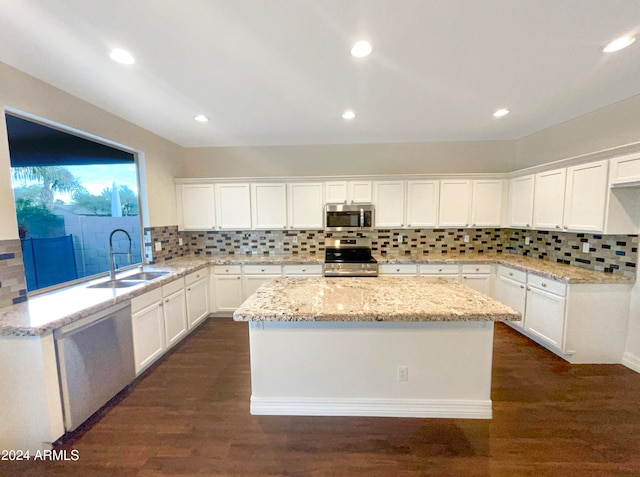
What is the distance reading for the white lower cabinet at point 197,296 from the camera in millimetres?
3420

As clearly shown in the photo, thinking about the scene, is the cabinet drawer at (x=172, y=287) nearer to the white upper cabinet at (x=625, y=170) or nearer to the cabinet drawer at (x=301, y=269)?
the cabinet drawer at (x=301, y=269)

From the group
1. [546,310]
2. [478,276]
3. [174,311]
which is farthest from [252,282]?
[546,310]

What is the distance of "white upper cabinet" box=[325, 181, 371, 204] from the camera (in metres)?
4.05

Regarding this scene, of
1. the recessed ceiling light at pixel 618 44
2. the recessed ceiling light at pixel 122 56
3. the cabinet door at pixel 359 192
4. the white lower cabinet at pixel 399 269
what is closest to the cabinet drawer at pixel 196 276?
the recessed ceiling light at pixel 122 56

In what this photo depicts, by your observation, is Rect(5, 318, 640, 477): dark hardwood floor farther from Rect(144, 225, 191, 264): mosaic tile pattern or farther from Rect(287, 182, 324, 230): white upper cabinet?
Rect(287, 182, 324, 230): white upper cabinet

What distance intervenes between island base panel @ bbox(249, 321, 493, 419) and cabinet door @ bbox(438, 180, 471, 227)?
2446 mm

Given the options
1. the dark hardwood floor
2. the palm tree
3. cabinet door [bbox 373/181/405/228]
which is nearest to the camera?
the dark hardwood floor

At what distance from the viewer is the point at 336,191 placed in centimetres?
408

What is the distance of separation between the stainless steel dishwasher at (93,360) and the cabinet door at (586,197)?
4.66m

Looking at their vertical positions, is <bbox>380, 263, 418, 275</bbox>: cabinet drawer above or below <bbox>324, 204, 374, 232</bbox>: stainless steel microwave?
below

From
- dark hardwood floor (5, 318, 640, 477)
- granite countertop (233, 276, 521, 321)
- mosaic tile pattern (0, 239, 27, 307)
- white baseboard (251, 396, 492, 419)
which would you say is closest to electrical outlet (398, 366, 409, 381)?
white baseboard (251, 396, 492, 419)

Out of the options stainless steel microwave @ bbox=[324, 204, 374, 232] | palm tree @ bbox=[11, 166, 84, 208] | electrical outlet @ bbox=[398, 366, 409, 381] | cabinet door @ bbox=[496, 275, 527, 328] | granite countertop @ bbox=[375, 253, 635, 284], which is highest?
palm tree @ bbox=[11, 166, 84, 208]

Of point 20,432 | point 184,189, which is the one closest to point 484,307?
point 20,432

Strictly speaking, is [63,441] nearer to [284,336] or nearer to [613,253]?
[284,336]
